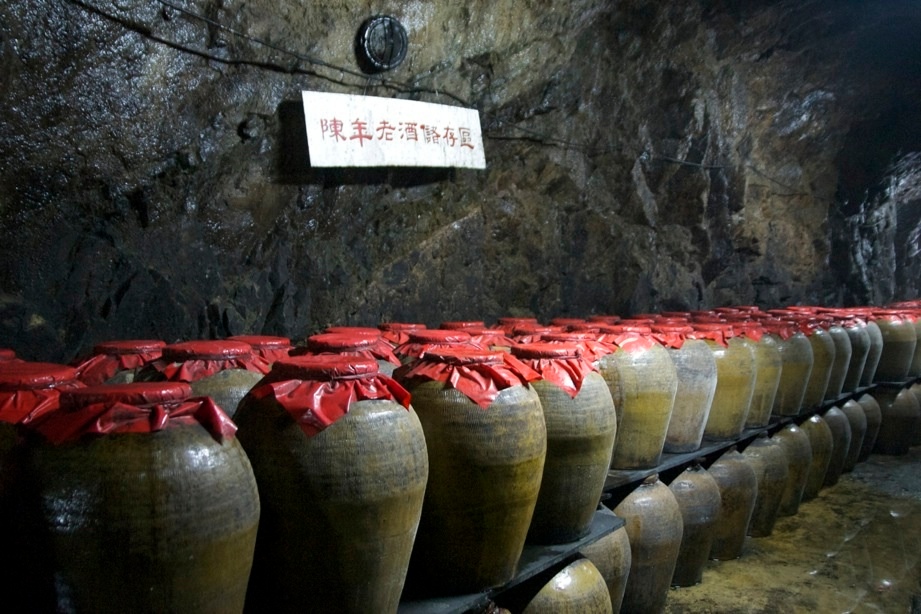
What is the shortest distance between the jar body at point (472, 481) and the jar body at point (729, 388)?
2273 millimetres

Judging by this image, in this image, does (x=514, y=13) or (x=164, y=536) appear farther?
(x=514, y=13)

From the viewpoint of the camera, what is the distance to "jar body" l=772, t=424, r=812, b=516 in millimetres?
4859

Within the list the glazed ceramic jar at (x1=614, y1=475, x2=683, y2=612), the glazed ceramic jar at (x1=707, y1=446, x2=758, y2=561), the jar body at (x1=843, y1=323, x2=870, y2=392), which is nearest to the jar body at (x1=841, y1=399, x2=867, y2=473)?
the jar body at (x1=843, y1=323, x2=870, y2=392)

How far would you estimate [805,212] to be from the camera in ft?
29.7

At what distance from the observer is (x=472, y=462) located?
2.06 m

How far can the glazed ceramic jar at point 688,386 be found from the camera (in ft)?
12.0

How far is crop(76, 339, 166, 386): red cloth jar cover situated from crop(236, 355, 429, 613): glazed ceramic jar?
79 centimetres

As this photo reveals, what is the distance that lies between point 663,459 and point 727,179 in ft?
15.3

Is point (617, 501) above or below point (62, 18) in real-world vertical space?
below

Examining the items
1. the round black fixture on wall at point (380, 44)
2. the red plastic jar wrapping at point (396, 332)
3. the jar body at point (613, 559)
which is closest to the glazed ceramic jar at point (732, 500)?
the jar body at point (613, 559)

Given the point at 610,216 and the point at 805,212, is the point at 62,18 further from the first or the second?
the point at 805,212

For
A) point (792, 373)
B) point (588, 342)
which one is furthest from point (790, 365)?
point (588, 342)

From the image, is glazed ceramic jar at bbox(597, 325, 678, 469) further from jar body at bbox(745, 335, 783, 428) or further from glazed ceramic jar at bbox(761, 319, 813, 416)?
glazed ceramic jar at bbox(761, 319, 813, 416)

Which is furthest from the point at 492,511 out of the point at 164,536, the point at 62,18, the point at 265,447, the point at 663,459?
the point at 62,18
